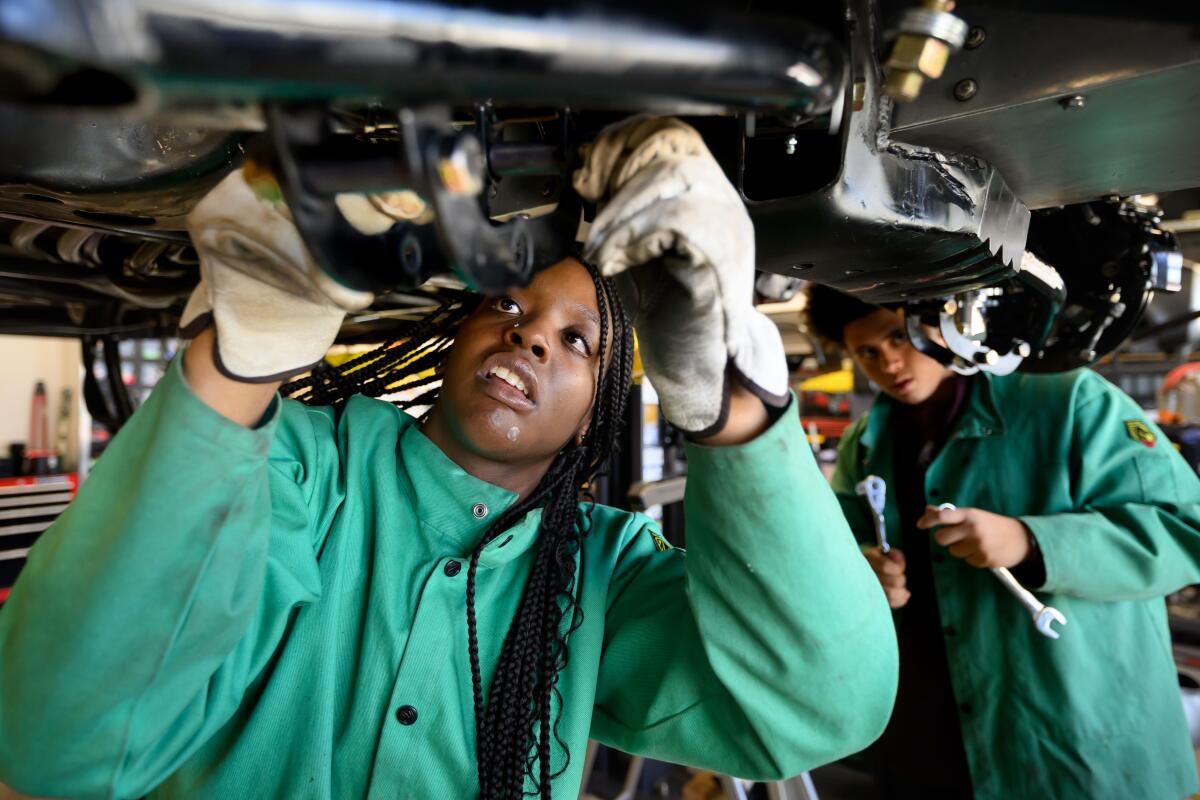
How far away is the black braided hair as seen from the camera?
0.71 m

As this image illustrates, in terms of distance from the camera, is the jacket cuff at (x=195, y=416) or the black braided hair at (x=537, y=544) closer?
the jacket cuff at (x=195, y=416)

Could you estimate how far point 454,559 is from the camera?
74cm

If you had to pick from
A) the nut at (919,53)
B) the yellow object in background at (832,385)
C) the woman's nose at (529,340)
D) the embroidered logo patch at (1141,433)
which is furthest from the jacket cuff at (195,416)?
the yellow object in background at (832,385)

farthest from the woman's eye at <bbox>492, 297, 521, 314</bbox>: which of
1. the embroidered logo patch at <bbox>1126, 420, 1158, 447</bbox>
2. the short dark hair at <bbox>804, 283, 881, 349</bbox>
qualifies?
the embroidered logo patch at <bbox>1126, 420, 1158, 447</bbox>

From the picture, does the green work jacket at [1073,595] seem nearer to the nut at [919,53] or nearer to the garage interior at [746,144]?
the garage interior at [746,144]

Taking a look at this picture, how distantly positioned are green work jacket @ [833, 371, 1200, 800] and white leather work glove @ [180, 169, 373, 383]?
1151 millimetres

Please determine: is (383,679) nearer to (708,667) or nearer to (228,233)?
(708,667)

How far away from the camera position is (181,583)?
0.49 m

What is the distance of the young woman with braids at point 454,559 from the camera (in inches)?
18.8

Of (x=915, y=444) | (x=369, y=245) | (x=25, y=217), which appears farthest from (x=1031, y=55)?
(x=915, y=444)

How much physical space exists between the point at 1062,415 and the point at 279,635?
128 cm

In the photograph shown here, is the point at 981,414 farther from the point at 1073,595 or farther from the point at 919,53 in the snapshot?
the point at 919,53

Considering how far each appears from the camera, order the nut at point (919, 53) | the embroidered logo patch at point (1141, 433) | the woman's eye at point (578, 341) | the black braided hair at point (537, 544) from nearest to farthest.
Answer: the nut at point (919, 53) < the black braided hair at point (537, 544) < the woman's eye at point (578, 341) < the embroidered logo patch at point (1141, 433)

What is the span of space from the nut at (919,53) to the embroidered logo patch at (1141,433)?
115 cm
